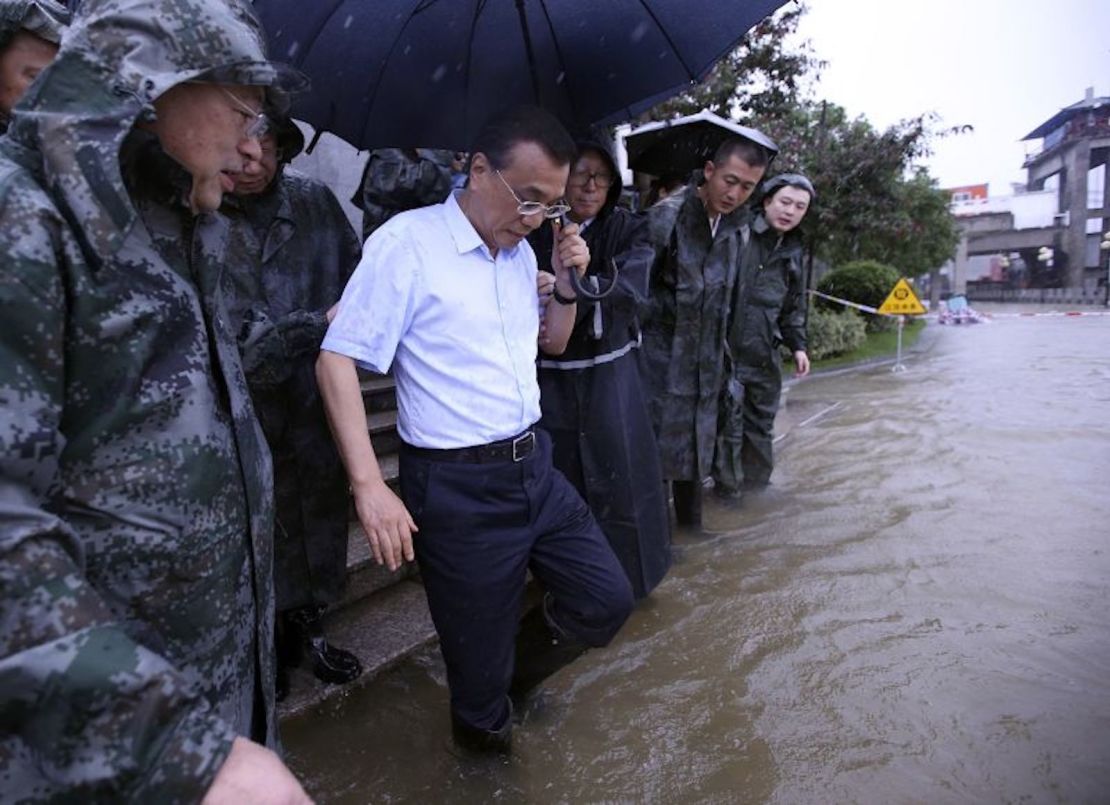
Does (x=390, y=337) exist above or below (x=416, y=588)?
above

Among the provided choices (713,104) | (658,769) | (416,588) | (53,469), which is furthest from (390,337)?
(713,104)

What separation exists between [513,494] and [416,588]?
5.25 ft

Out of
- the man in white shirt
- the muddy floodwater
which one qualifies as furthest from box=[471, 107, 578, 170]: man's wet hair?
the muddy floodwater

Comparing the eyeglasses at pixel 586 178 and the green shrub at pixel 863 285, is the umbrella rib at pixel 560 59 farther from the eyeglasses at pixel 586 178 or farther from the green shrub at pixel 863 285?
the green shrub at pixel 863 285

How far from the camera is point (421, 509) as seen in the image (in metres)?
2.07

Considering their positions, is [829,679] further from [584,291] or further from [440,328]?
[440,328]

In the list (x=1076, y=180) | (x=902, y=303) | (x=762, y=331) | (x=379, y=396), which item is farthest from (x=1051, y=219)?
(x=379, y=396)

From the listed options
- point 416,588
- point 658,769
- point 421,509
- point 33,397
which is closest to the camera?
point 33,397

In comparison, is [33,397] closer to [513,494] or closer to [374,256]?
[374,256]

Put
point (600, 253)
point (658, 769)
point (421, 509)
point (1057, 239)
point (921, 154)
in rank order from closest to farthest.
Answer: point (421, 509) → point (658, 769) → point (600, 253) → point (921, 154) → point (1057, 239)

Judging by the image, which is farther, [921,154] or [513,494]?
[921,154]

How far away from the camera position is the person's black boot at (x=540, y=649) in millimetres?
2412

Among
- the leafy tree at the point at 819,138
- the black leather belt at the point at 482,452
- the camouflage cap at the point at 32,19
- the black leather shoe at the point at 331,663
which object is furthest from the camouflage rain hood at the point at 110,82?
the leafy tree at the point at 819,138

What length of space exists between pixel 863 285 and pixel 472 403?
1533cm
